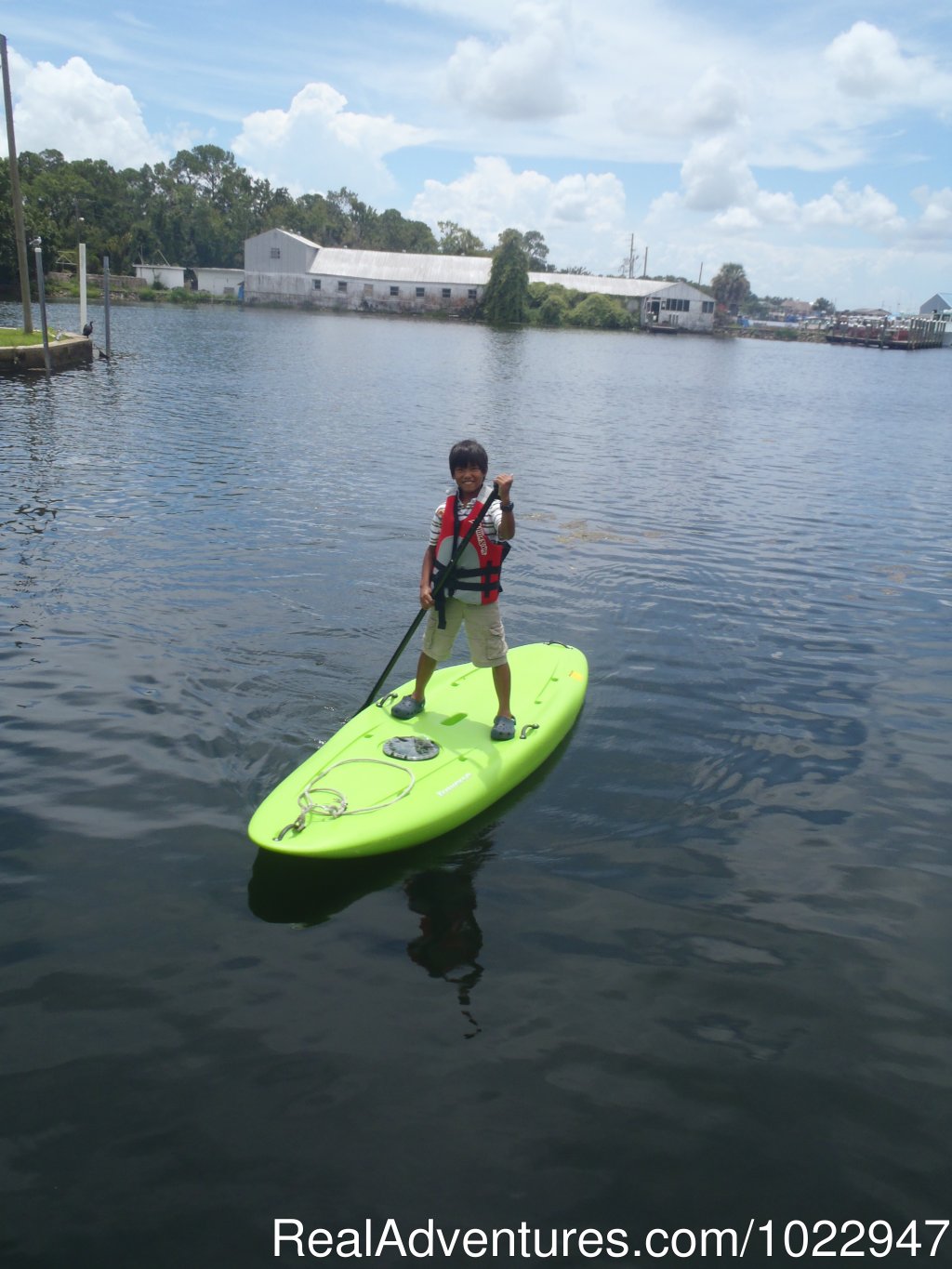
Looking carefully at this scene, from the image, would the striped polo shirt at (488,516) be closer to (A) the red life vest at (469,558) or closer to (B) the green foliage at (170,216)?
(A) the red life vest at (469,558)

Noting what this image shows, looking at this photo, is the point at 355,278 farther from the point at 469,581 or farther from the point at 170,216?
the point at 469,581

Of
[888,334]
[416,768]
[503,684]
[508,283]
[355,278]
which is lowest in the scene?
[416,768]

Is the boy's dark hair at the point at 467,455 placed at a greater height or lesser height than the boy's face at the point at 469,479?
greater

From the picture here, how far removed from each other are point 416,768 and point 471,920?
1.30 m

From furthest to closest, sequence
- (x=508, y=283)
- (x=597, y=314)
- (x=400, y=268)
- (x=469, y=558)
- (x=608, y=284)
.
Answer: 1. (x=608, y=284)
2. (x=597, y=314)
3. (x=400, y=268)
4. (x=508, y=283)
5. (x=469, y=558)

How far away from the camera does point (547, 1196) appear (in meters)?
3.71

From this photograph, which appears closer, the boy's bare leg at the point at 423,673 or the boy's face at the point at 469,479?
the boy's face at the point at 469,479

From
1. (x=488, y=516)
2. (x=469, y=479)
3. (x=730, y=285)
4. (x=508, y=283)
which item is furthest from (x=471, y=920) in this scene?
(x=730, y=285)

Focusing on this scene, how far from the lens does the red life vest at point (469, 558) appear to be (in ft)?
21.5

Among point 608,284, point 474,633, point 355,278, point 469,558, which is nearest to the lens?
point 469,558

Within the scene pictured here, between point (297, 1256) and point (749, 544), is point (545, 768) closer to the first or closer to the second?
point (297, 1256)

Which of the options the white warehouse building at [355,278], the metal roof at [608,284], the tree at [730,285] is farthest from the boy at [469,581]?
the tree at [730,285]

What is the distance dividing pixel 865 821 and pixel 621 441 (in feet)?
61.8

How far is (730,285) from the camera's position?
158 m
